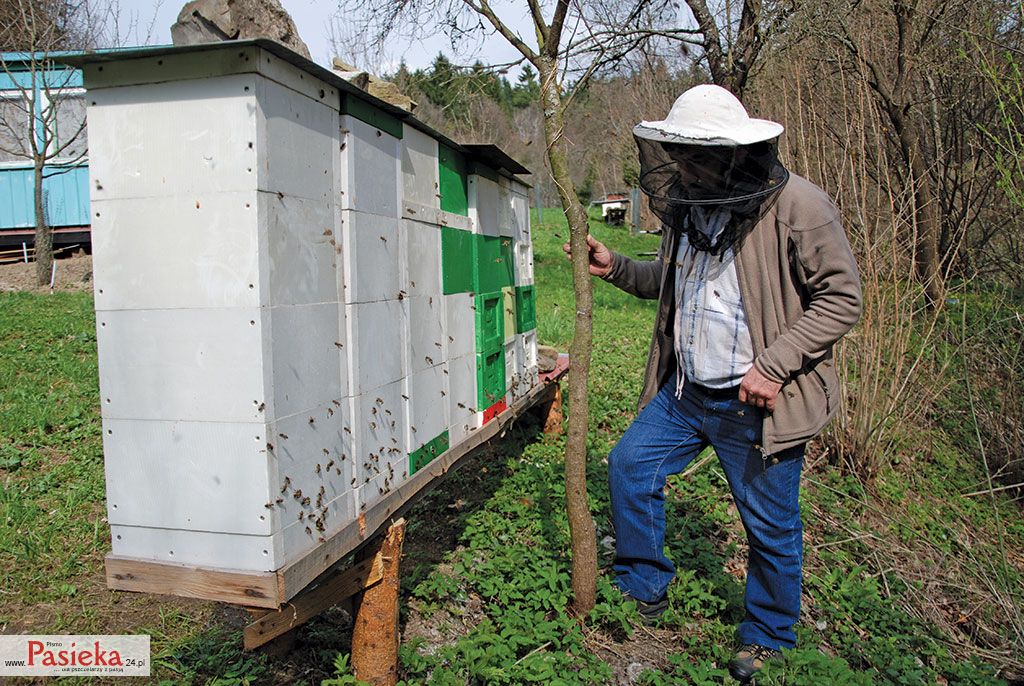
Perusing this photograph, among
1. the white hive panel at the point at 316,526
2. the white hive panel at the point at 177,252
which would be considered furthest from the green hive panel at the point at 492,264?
the white hive panel at the point at 177,252

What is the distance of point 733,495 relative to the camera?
2.95 m

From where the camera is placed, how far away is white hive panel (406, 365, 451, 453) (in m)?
3.04

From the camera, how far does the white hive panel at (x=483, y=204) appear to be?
385cm

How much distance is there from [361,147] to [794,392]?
1778mm

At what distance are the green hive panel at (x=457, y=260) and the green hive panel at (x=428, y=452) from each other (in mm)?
668

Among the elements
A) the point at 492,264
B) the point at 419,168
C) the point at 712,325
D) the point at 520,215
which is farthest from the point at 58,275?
the point at 712,325

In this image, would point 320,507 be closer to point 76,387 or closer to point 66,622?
point 66,622

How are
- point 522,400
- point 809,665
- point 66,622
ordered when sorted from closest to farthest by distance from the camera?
point 809,665 < point 66,622 < point 522,400

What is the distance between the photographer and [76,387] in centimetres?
602

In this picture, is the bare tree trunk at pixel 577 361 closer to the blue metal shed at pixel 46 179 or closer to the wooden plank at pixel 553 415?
the wooden plank at pixel 553 415

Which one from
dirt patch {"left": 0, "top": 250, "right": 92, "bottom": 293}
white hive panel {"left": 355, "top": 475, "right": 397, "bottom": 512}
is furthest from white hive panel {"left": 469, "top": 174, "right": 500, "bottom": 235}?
dirt patch {"left": 0, "top": 250, "right": 92, "bottom": 293}

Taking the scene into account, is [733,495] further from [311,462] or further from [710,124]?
[311,462]

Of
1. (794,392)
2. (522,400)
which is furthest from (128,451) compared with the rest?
(522,400)

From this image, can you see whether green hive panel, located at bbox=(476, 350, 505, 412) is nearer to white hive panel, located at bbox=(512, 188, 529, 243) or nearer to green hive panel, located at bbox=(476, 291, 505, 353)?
green hive panel, located at bbox=(476, 291, 505, 353)
